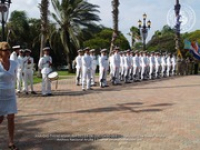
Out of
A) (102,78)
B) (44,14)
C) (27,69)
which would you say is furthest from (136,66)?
(27,69)

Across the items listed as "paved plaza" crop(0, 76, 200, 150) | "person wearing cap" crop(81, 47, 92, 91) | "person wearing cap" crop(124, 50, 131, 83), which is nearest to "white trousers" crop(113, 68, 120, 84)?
"person wearing cap" crop(124, 50, 131, 83)

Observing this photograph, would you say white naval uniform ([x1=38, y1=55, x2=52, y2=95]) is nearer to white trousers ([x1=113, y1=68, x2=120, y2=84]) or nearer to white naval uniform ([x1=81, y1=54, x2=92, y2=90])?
white naval uniform ([x1=81, y1=54, x2=92, y2=90])

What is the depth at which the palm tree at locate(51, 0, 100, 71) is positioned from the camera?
118ft

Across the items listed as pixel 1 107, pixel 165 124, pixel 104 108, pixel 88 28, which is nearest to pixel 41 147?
pixel 1 107

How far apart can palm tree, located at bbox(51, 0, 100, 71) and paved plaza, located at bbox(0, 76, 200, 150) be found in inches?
952

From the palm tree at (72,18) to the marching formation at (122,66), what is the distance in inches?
485

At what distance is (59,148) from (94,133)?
46.0 inches

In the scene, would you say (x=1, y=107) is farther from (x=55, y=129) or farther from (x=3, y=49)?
(x=55, y=129)

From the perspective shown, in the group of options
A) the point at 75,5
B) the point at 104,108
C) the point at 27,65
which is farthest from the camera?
the point at 75,5

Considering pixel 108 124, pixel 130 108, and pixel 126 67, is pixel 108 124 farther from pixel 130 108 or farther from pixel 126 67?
pixel 126 67

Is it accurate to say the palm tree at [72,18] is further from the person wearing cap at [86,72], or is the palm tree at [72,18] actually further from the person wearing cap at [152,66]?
the person wearing cap at [86,72]

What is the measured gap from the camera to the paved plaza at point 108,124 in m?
6.29

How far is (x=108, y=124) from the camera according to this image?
25.8 ft

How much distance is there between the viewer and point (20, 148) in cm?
604
